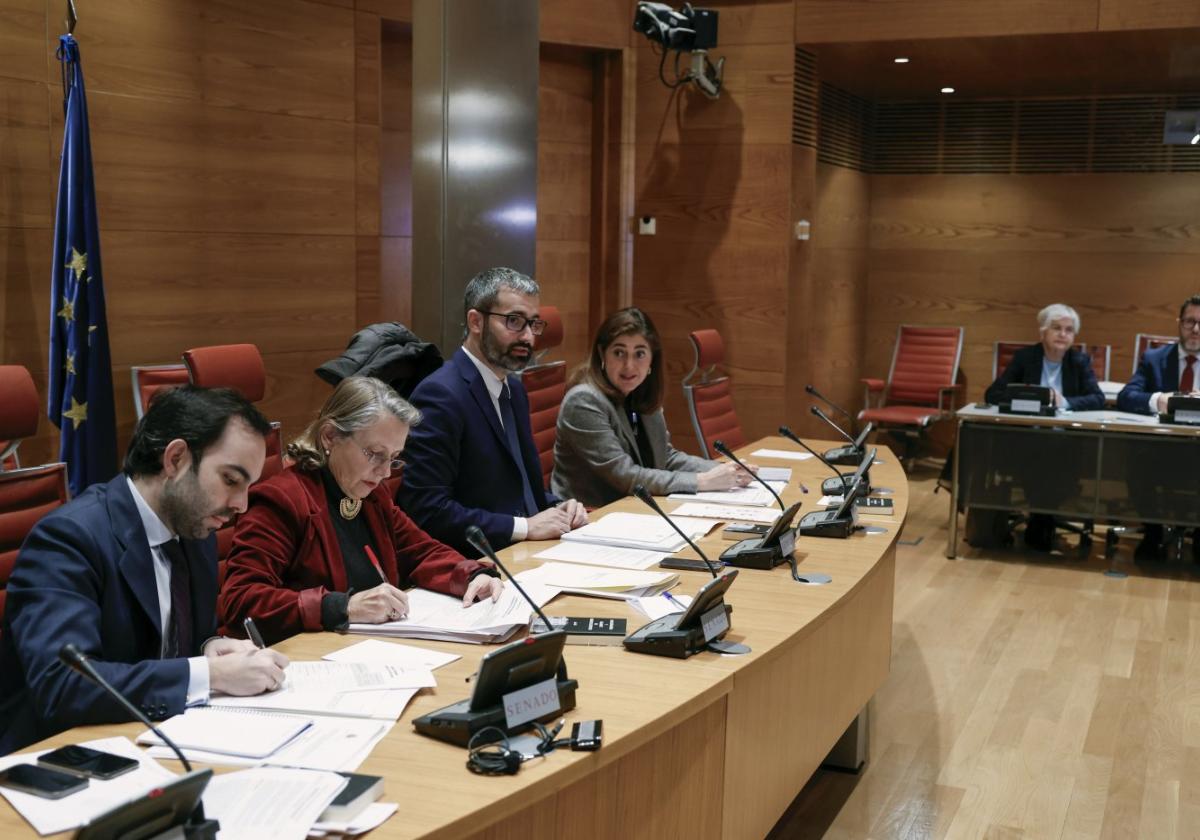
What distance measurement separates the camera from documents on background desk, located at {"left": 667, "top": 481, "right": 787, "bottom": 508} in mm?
3977

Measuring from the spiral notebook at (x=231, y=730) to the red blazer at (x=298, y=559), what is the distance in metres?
0.49

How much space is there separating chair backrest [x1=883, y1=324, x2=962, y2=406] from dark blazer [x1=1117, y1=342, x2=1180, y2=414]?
231 centimetres

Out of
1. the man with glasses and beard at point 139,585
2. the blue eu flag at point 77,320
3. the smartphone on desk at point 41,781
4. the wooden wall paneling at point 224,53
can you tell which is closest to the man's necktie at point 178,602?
the man with glasses and beard at point 139,585

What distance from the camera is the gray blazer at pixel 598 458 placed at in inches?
162

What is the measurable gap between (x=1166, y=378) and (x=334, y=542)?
5.21 metres

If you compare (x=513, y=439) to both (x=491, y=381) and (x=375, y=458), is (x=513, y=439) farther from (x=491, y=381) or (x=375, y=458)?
(x=375, y=458)

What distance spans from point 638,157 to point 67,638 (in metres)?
6.50

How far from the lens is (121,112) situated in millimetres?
5258

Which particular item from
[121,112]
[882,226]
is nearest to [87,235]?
[121,112]

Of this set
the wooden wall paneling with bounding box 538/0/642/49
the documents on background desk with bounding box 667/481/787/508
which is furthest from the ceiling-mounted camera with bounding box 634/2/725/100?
the documents on background desk with bounding box 667/481/787/508

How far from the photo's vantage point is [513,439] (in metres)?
3.74

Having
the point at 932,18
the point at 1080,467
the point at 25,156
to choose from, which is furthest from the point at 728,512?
the point at 932,18

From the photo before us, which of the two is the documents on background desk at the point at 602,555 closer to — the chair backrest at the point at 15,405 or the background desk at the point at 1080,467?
the chair backrest at the point at 15,405

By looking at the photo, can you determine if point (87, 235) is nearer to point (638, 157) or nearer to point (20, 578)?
point (20, 578)
